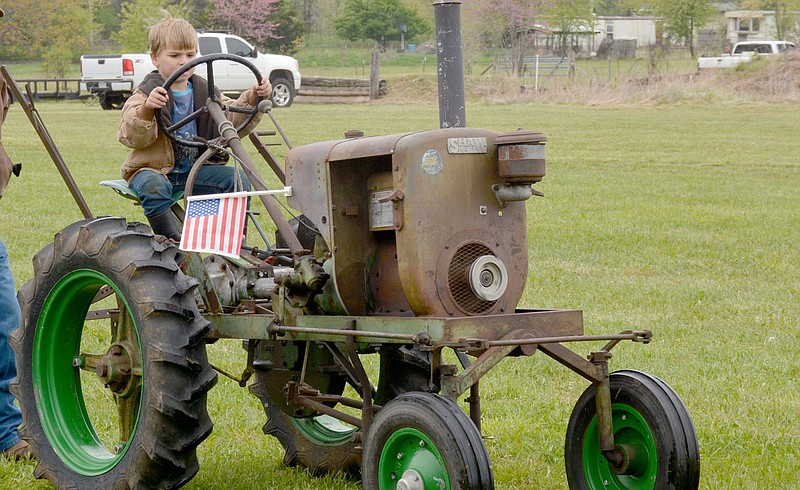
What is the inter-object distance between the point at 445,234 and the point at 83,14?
178 ft

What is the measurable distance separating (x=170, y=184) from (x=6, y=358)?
1.09m

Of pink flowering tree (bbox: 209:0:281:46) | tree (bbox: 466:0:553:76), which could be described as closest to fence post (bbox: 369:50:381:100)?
pink flowering tree (bbox: 209:0:281:46)

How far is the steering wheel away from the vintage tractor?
0.20 meters

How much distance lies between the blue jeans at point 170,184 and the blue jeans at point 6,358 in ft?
2.30

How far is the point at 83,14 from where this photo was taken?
5512 centimetres

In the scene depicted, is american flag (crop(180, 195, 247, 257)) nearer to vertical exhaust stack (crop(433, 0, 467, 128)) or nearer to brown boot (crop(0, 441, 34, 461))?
brown boot (crop(0, 441, 34, 461))

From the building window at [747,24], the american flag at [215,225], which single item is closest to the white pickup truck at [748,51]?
the building window at [747,24]

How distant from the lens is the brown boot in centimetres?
521

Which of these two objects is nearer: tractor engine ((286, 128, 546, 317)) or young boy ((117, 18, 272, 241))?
tractor engine ((286, 128, 546, 317))

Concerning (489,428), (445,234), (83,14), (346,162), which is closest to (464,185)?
(445,234)

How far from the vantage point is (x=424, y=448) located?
3805 mm

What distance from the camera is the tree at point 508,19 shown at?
58.8 meters

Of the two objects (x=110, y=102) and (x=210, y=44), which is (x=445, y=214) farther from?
(x=110, y=102)

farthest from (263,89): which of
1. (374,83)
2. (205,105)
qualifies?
(374,83)
